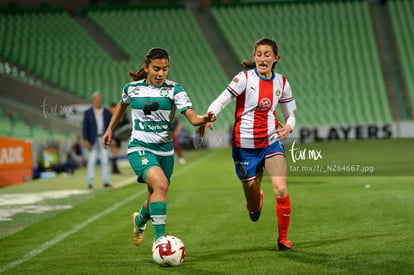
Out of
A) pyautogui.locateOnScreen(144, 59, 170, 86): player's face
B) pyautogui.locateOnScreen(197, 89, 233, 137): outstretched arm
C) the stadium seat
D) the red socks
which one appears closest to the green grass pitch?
the red socks

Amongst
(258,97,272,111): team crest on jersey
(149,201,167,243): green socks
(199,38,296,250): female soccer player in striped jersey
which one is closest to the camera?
(149,201,167,243): green socks

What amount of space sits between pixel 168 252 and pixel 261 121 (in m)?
1.98

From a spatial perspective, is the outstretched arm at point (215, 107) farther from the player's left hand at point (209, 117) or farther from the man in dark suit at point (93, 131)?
the man in dark suit at point (93, 131)

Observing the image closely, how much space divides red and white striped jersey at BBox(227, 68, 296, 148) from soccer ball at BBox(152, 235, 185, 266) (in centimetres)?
162

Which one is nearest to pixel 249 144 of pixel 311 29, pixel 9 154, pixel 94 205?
pixel 94 205

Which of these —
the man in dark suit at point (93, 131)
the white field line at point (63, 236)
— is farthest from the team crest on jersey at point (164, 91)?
the man in dark suit at point (93, 131)

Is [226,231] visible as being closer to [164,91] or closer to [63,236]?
[63,236]

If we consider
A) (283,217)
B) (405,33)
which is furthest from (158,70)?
(405,33)

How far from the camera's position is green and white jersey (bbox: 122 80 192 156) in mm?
7375

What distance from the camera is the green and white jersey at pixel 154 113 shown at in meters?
7.38

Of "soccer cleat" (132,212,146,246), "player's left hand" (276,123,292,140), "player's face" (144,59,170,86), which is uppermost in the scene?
"player's face" (144,59,170,86)

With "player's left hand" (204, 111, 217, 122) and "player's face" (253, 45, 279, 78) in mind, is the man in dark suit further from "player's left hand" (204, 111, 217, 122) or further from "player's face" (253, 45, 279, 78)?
"player's left hand" (204, 111, 217, 122)

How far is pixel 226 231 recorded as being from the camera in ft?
30.3

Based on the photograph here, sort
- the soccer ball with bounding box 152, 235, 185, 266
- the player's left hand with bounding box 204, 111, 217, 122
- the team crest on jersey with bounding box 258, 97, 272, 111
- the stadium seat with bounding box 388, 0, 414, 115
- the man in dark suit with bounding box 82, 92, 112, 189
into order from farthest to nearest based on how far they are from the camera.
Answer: the stadium seat with bounding box 388, 0, 414, 115 < the man in dark suit with bounding box 82, 92, 112, 189 < the team crest on jersey with bounding box 258, 97, 272, 111 < the player's left hand with bounding box 204, 111, 217, 122 < the soccer ball with bounding box 152, 235, 185, 266
